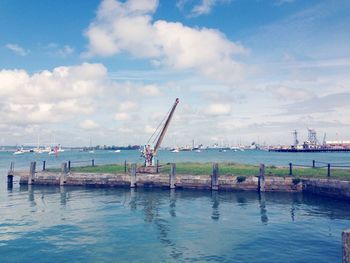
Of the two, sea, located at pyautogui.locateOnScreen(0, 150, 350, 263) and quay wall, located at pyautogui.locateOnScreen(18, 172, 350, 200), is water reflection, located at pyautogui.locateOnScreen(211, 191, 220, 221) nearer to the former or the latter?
sea, located at pyautogui.locateOnScreen(0, 150, 350, 263)

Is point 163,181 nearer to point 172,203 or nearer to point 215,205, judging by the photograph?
point 172,203

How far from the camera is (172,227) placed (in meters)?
23.3

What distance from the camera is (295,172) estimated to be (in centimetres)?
4112

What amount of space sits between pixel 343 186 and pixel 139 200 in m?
21.1

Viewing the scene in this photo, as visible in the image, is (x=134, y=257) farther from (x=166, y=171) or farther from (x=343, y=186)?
(x=166, y=171)

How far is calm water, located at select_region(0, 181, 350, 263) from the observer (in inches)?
694

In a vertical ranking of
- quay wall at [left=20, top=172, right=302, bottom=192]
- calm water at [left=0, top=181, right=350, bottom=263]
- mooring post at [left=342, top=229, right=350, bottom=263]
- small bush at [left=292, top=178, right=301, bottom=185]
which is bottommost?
calm water at [left=0, top=181, right=350, bottom=263]

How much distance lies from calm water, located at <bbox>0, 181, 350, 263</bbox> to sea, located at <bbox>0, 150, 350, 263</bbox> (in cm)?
5

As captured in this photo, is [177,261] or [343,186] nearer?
[177,261]

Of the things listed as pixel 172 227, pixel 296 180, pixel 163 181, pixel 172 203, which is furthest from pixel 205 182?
pixel 172 227

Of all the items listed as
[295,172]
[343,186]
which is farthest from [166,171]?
[343,186]

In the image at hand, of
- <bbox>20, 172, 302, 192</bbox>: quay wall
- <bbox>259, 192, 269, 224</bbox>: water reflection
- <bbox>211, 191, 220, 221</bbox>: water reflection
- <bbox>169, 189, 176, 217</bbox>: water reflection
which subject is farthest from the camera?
<bbox>20, 172, 302, 192</bbox>: quay wall

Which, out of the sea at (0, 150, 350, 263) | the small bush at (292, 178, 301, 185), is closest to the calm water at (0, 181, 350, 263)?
the sea at (0, 150, 350, 263)

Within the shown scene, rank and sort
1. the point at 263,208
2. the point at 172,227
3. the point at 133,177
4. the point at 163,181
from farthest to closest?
1. the point at 133,177
2. the point at 163,181
3. the point at 263,208
4. the point at 172,227
